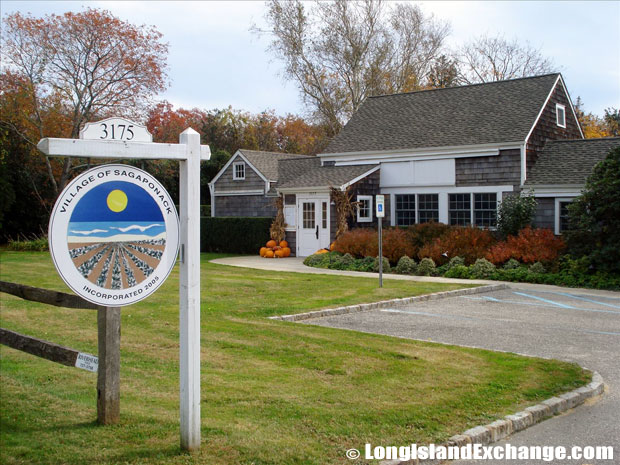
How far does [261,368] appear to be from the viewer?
786 centimetres

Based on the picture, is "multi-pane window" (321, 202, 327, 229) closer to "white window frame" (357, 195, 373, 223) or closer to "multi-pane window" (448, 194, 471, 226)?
"white window frame" (357, 195, 373, 223)

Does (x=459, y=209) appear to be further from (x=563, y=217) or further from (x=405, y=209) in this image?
(x=563, y=217)

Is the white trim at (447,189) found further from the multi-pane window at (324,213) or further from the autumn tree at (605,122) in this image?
the autumn tree at (605,122)

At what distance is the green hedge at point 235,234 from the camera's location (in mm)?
29300

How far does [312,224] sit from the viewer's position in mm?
26547

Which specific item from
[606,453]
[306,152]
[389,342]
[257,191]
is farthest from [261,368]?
[306,152]

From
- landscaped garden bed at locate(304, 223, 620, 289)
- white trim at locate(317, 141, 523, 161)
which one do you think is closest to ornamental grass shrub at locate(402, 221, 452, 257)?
landscaped garden bed at locate(304, 223, 620, 289)

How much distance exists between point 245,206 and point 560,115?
627 inches

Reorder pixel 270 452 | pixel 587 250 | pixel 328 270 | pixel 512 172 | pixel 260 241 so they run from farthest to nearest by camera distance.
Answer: pixel 260 241 < pixel 512 172 < pixel 328 270 < pixel 587 250 < pixel 270 452

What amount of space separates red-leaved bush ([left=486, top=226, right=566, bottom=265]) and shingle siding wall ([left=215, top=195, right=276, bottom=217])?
551 inches

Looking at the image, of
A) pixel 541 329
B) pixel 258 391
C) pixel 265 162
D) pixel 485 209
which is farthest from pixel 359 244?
pixel 258 391

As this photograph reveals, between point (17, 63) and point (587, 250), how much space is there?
2928cm

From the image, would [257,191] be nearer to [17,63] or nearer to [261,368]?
[17,63]

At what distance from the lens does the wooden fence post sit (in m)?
5.29
